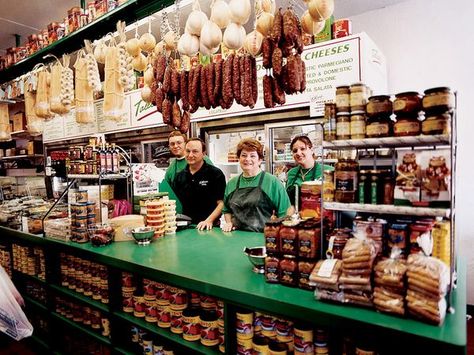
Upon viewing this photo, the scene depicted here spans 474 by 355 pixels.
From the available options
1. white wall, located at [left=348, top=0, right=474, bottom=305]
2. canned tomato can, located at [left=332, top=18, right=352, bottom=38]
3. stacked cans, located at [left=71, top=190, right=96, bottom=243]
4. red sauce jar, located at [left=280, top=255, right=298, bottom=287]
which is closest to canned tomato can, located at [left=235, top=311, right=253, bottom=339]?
red sauce jar, located at [left=280, top=255, right=298, bottom=287]

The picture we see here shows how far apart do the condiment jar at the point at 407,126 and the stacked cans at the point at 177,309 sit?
1.40m

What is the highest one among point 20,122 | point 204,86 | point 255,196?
point 20,122

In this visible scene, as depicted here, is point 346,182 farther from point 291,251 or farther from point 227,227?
point 227,227

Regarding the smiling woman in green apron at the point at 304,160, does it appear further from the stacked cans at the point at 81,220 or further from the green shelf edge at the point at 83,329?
the green shelf edge at the point at 83,329

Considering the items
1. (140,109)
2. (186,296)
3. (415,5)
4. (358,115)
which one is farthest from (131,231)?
(415,5)

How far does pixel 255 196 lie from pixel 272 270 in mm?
1627

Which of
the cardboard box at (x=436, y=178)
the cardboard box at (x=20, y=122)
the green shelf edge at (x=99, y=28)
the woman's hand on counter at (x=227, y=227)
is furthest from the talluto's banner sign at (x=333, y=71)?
the cardboard box at (x=20, y=122)

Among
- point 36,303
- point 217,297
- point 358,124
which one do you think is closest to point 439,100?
point 358,124

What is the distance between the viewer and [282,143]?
4516mm

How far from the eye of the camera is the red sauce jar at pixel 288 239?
67.9 inches

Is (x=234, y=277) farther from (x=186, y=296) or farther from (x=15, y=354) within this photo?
(x=15, y=354)

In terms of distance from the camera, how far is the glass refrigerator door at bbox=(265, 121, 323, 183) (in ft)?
13.7

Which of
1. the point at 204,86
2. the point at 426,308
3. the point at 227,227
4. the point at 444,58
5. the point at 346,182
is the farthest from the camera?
the point at 444,58

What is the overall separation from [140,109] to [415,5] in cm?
391
